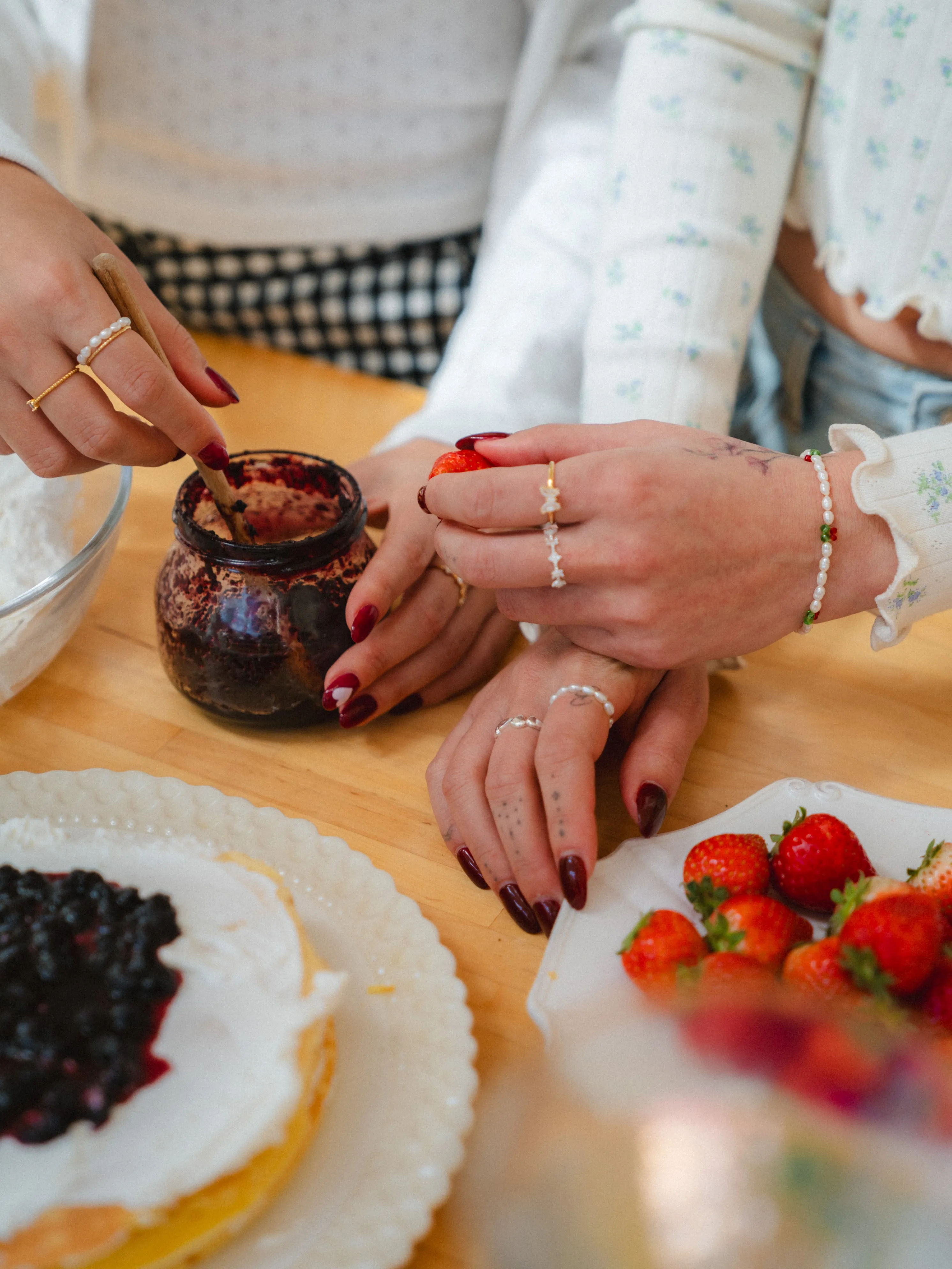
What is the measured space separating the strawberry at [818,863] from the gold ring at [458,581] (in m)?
0.33

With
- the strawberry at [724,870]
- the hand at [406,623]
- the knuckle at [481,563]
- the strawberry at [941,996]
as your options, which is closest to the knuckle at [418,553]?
the hand at [406,623]

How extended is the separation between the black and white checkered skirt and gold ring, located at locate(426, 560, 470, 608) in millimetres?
618

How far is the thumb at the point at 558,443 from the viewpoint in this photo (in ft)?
2.24

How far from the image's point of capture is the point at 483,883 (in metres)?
0.64

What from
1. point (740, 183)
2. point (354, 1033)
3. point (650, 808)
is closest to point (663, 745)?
point (650, 808)

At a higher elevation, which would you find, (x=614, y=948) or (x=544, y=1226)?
(x=544, y=1226)

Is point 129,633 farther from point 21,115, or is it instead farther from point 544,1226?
point 544,1226

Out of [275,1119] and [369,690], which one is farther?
[369,690]

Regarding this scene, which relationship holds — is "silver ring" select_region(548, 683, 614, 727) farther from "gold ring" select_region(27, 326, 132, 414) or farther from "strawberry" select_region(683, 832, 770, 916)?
"gold ring" select_region(27, 326, 132, 414)

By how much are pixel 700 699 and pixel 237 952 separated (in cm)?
40

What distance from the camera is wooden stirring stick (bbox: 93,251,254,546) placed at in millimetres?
632

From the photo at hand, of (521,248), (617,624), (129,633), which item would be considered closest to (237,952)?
(617,624)

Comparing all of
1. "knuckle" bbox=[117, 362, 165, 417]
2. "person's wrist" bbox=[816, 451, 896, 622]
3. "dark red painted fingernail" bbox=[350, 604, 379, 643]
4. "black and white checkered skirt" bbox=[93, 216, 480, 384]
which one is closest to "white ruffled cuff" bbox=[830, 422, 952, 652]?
"person's wrist" bbox=[816, 451, 896, 622]

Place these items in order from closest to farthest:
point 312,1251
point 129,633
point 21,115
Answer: point 312,1251 → point 129,633 → point 21,115
